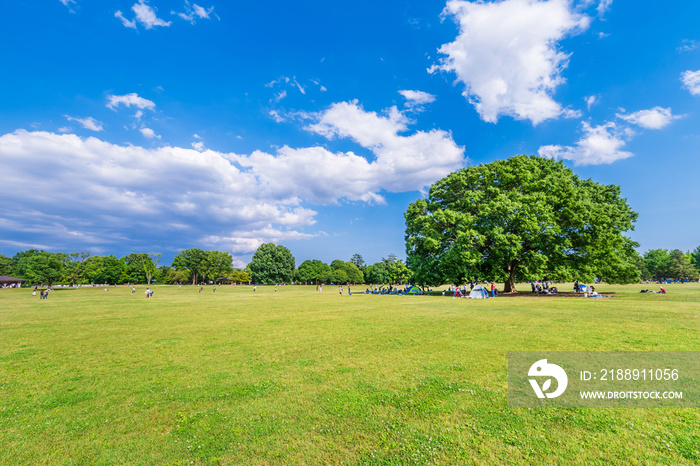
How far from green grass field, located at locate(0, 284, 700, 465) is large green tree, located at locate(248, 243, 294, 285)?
346 ft

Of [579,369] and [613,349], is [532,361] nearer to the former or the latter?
[579,369]

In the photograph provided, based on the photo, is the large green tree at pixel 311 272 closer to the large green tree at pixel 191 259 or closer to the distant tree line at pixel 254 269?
the distant tree line at pixel 254 269

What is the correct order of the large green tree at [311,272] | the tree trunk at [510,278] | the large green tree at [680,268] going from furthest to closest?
the large green tree at [311,272] → the large green tree at [680,268] → the tree trunk at [510,278]

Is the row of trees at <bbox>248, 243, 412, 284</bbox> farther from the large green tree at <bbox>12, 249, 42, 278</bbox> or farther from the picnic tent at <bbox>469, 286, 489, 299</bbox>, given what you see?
the large green tree at <bbox>12, 249, 42, 278</bbox>

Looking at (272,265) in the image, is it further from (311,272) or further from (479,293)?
(479,293)

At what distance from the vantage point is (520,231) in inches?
1414

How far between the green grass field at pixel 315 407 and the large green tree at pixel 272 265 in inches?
4152

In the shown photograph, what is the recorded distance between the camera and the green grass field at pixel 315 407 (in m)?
5.09

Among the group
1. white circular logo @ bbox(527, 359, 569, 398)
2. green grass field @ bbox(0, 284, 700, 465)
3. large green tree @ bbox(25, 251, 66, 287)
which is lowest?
green grass field @ bbox(0, 284, 700, 465)

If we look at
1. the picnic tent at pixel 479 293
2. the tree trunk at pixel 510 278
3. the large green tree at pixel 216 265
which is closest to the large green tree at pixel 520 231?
the tree trunk at pixel 510 278

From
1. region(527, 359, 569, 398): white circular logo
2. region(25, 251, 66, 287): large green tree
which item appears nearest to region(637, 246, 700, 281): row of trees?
region(527, 359, 569, 398): white circular logo

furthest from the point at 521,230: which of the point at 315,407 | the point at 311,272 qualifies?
the point at 311,272

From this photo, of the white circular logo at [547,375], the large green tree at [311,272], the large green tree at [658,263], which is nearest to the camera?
the white circular logo at [547,375]

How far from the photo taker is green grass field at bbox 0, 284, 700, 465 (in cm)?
509
